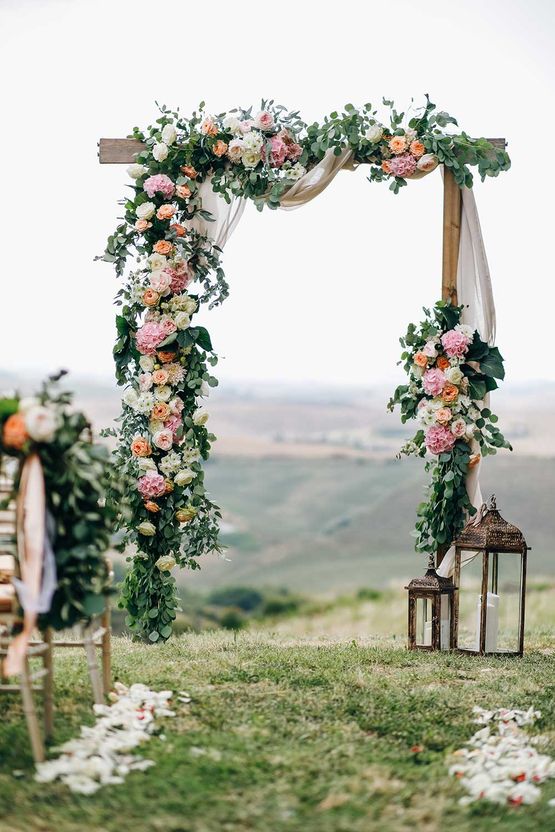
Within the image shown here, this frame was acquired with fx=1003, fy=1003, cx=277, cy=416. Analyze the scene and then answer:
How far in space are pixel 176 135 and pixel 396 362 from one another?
175 centimetres

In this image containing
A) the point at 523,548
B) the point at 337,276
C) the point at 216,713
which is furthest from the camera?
the point at 337,276

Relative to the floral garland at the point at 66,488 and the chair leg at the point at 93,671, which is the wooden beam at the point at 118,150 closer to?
the floral garland at the point at 66,488

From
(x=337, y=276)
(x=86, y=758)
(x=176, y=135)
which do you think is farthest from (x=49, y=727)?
(x=337, y=276)

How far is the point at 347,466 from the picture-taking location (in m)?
8.19

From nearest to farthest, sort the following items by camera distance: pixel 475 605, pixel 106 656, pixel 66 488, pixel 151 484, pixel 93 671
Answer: pixel 66 488, pixel 93 671, pixel 106 656, pixel 151 484, pixel 475 605

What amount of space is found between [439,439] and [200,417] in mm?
1312

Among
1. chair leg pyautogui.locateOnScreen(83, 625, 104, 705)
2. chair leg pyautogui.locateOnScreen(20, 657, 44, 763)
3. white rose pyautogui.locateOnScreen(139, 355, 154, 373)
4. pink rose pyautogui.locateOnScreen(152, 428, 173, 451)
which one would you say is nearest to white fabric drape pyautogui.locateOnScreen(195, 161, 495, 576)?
white rose pyautogui.locateOnScreen(139, 355, 154, 373)

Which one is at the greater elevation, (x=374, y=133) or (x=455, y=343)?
(x=374, y=133)

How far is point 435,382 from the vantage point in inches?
216

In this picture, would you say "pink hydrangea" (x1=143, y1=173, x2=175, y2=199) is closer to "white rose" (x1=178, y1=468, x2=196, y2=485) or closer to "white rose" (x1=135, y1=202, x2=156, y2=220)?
"white rose" (x1=135, y1=202, x2=156, y2=220)

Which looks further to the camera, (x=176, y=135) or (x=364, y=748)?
(x=176, y=135)

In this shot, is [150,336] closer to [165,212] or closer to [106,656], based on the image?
[165,212]

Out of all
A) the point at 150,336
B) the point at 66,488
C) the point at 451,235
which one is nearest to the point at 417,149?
the point at 451,235

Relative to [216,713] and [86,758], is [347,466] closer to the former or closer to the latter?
[216,713]
